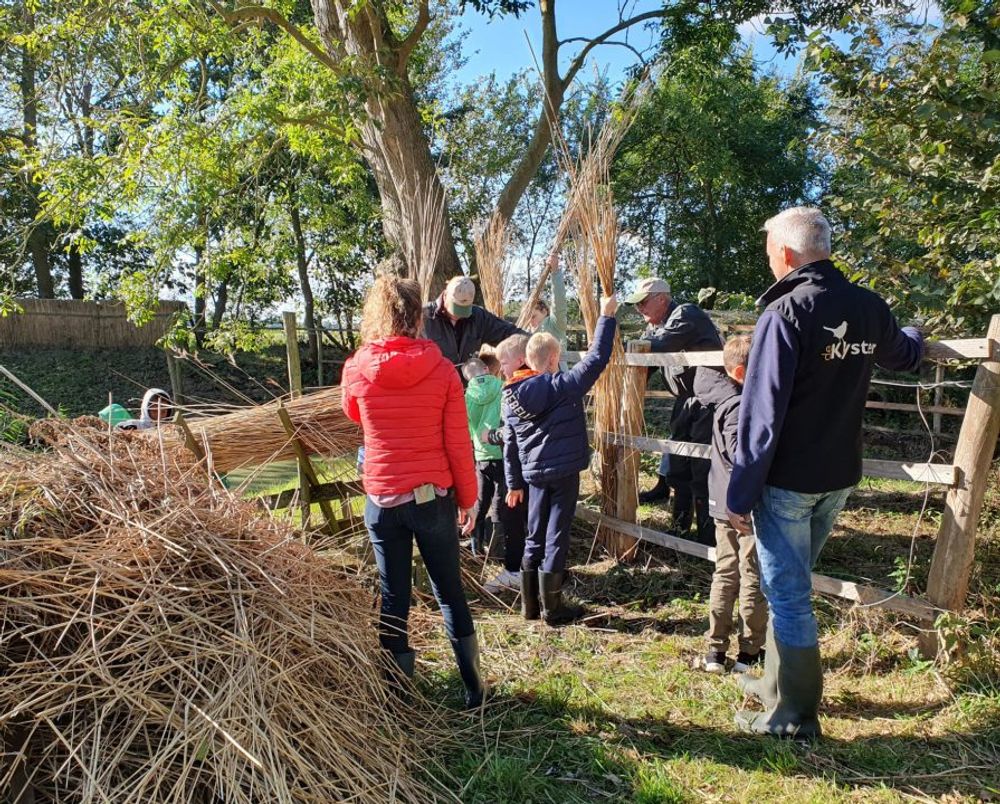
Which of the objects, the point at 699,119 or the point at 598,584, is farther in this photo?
the point at 699,119

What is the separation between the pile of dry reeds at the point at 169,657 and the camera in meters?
1.83

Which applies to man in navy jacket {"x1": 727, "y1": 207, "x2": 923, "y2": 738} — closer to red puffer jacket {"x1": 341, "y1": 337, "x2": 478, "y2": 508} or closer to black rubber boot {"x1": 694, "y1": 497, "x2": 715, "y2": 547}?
red puffer jacket {"x1": 341, "y1": 337, "x2": 478, "y2": 508}

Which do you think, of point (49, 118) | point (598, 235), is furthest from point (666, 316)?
point (49, 118)

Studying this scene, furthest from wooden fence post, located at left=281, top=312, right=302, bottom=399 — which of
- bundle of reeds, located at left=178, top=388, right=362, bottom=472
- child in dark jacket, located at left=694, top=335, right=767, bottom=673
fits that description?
child in dark jacket, located at left=694, top=335, right=767, bottom=673

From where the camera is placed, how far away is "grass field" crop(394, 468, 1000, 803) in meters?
2.21

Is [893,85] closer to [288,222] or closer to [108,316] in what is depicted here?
[288,222]

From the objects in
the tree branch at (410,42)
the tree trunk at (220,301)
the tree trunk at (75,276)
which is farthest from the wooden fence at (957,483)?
the tree trunk at (75,276)

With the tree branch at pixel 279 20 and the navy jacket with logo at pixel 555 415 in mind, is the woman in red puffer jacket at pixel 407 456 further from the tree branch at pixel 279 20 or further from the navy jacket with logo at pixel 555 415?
the tree branch at pixel 279 20

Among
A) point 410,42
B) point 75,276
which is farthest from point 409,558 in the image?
point 75,276

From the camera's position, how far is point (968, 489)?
8.64 feet

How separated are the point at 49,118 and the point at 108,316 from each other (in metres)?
8.00

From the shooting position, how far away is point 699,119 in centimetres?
1357

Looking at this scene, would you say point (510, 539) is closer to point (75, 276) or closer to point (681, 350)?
point (681, 350)

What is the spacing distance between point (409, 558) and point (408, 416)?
531 millimetres
